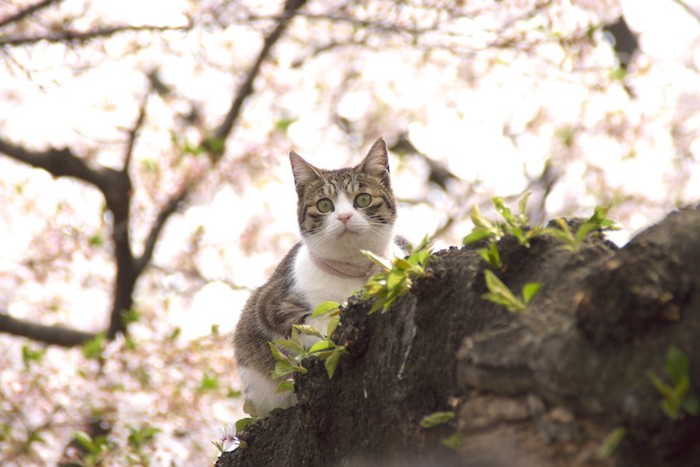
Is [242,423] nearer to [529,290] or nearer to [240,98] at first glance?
[529,290]

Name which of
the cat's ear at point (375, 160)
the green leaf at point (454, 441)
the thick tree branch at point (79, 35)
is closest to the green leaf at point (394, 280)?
the green leaf at point (454, 441)

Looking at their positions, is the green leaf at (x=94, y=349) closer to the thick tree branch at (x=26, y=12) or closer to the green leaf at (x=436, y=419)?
the thick tree branch at (x=26, y=12)

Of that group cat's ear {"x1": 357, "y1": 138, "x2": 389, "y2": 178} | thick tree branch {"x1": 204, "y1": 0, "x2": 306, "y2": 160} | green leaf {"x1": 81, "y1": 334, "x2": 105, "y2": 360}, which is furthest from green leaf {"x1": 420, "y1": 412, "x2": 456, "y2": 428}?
thick tree branch {"x1": 204, "y1": 0, "x2": 306, "y2": 160}

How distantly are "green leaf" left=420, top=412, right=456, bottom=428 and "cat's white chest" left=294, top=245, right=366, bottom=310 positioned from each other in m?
1.59

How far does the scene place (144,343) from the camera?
6.52 meters

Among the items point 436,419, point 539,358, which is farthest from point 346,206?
point 539,358

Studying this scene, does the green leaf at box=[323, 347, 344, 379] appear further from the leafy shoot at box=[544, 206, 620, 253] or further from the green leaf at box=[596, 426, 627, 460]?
the green leaf at box=[596, 426, 627, 460]

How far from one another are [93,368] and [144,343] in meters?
0.56

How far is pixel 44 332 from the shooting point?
642cm

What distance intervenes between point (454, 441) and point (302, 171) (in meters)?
2.55

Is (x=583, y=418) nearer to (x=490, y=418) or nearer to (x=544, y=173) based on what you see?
(x=490, y=418)

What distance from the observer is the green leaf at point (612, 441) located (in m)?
1.24

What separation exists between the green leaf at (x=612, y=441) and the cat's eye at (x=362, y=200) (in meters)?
2.47

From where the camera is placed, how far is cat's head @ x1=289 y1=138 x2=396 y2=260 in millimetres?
3480
